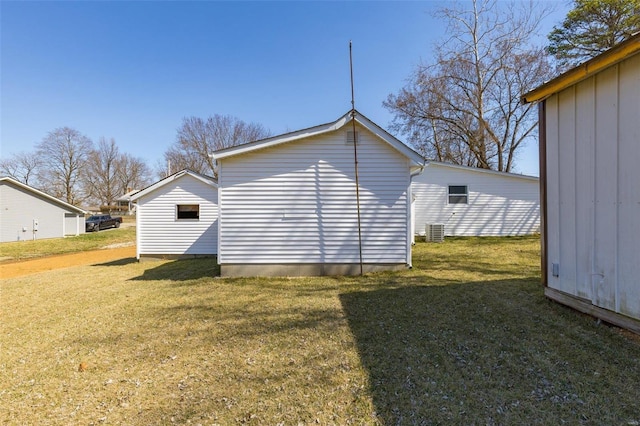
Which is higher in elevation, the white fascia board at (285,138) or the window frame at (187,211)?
the white fascia board at (285,138)

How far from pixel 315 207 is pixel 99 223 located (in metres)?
27.7

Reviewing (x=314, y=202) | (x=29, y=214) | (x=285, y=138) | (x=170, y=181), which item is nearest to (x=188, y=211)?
(x=170, y=181)

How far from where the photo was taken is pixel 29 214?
19.3 meters

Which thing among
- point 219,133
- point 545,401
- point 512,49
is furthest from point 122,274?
point 219,133

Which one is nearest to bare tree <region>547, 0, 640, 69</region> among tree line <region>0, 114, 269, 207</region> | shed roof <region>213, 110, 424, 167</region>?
shed roof <region>213, 110, 424, 167</region>

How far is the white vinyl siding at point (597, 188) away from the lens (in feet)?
10.3

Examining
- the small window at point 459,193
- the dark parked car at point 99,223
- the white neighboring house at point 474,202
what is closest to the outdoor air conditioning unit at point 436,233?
the white neighboring house at point 474,202

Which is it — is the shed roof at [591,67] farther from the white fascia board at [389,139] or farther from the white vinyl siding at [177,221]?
the white vinyl siding at [177,221]

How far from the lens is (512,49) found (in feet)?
58.3

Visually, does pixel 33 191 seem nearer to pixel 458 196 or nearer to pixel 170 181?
pixel 170 181

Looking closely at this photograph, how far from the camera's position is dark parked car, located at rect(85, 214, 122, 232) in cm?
2526

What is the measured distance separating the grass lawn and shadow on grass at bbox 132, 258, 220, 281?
182 cm

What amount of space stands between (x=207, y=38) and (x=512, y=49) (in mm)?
17866

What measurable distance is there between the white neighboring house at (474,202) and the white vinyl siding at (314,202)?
710 cm
